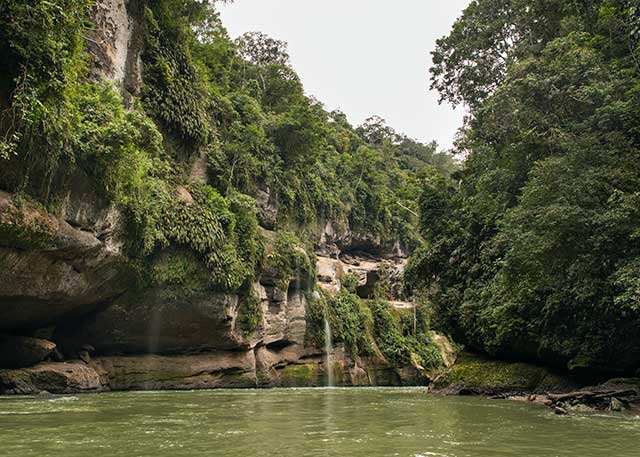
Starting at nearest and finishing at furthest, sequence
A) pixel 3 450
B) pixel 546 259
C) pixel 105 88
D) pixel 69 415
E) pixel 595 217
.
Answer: pixel 3 450
pixel 69 415
pixel 595 217
pixel 546 259
pixel 105 88

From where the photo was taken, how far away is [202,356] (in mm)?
20922

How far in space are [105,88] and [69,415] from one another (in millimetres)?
9597

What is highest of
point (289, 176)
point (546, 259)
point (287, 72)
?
point (287, 72)

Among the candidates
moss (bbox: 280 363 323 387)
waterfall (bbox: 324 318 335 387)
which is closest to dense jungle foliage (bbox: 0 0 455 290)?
moss (bbox: 280 363 323 387)

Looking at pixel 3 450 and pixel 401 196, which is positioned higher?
pixel 401 196

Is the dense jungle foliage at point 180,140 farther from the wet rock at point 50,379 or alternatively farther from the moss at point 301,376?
the moss at point 301,376

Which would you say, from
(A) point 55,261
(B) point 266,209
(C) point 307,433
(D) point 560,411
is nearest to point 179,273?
(A) point 55,261

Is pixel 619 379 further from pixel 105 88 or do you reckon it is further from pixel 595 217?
pixel 105 88

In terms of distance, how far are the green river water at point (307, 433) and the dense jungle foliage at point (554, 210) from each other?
3367 millimetres

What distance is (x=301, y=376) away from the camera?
83.9 ft

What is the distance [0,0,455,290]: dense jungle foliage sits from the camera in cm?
1051

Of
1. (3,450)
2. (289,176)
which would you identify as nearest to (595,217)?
(3,450)

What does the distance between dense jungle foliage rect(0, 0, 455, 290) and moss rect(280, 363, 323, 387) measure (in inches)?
227

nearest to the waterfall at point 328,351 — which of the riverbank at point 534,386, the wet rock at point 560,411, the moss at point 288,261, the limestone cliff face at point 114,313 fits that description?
the limestone cliff face at point 114,313
